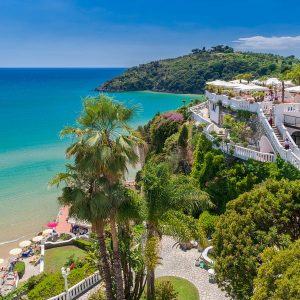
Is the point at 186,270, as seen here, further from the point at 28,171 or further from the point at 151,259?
the point at 28,171

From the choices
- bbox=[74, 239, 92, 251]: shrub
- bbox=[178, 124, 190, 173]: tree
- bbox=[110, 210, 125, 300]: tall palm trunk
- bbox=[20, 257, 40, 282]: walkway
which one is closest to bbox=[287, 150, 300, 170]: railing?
bbox=[110, 210, 125, 300]: tall palm trunk

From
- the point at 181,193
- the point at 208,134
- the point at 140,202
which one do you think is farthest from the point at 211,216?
the point at 140,202

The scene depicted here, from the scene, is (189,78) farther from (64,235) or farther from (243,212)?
(243,212)

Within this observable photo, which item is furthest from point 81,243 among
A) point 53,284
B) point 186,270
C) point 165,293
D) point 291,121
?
point 291,121

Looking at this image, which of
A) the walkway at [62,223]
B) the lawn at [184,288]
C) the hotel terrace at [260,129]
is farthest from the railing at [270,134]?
the walkway at [62,223]

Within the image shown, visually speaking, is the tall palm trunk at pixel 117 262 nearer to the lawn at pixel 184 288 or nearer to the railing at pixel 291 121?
the lawn at pixel 184 288
